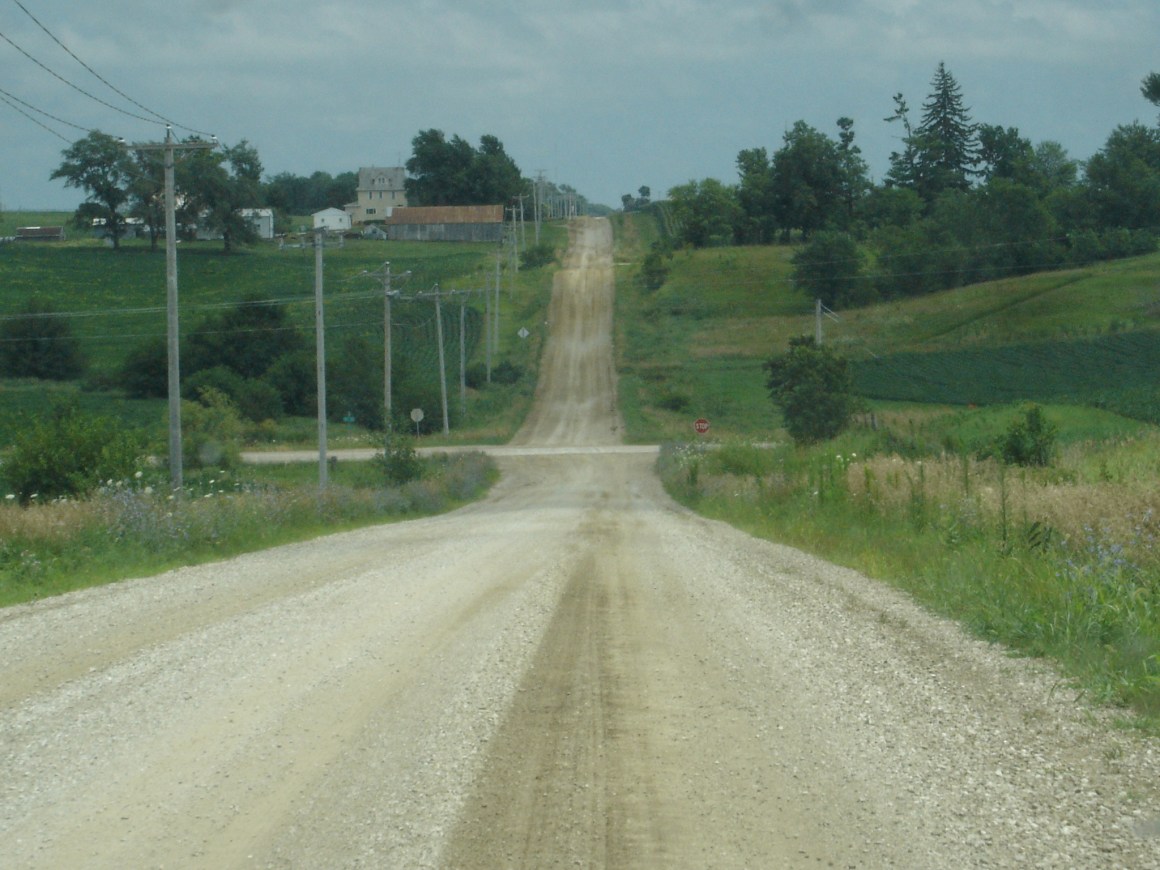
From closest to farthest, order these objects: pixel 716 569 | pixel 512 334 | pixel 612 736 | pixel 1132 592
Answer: pixel 612 736 → pixel 1132 592 → pixel 716 569 → pixel 512 334

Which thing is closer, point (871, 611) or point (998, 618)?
point (998, 618)

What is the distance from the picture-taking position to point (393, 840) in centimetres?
541

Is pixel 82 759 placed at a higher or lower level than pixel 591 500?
higher

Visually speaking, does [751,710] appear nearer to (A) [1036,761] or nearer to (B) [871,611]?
(A) [1036,761]

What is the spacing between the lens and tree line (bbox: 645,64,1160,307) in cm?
9256

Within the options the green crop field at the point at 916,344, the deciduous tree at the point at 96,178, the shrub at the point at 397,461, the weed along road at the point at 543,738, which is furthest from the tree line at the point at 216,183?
the green crop field at the point at 916,344

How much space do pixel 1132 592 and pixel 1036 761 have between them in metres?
3.92

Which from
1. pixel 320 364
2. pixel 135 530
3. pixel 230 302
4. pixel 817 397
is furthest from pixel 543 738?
pixel 230 302

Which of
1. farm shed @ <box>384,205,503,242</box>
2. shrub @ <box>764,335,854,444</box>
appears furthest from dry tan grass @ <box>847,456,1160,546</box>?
farm shed @ <box>384,205,503,242</box>

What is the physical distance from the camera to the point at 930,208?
137250 mm

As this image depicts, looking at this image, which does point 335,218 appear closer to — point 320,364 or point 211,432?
point 211,432

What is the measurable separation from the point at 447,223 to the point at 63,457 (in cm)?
13437

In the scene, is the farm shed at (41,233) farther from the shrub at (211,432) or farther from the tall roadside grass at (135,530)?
the tall roadside grass at (135,530)

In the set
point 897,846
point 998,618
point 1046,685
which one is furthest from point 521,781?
point 998,618
